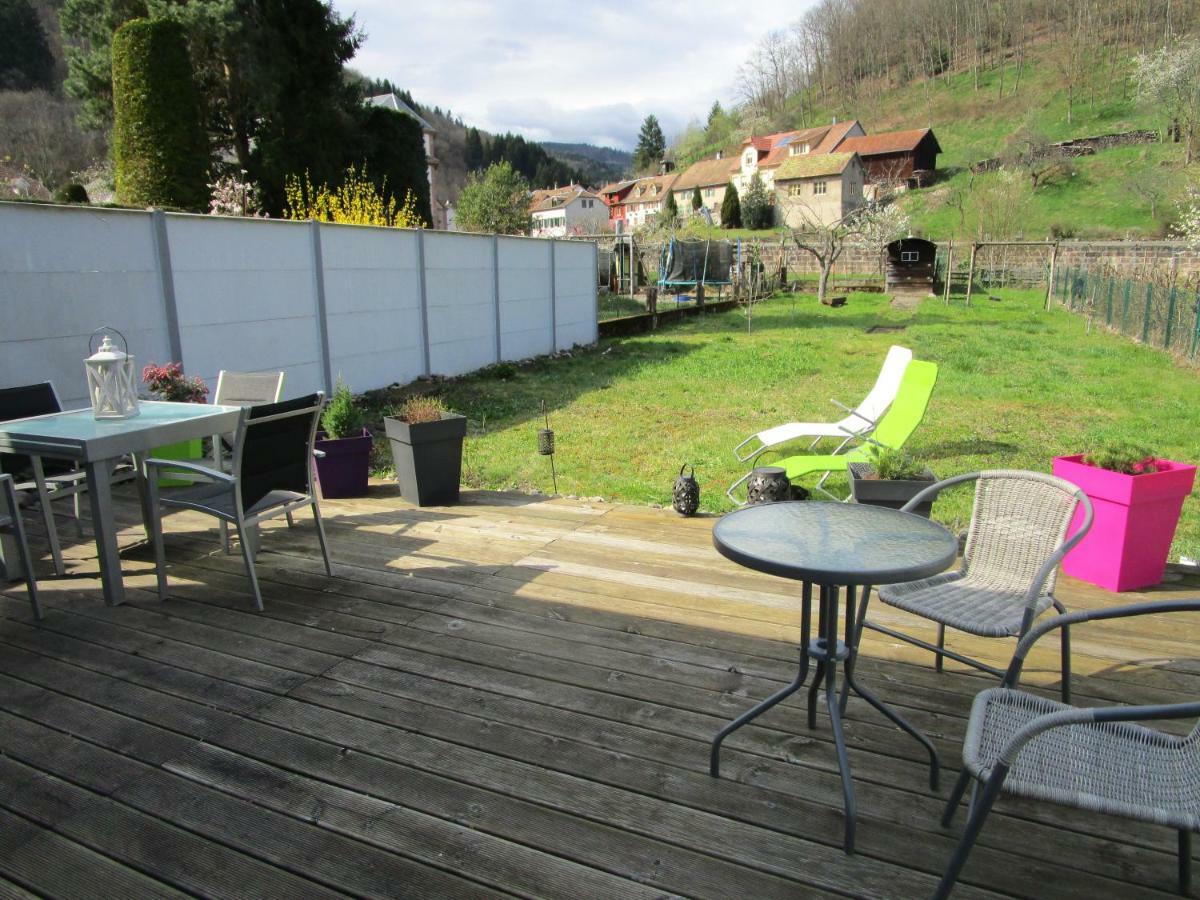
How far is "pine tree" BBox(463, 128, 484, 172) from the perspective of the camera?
88.9 meters

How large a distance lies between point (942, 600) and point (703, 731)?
2.90 feet

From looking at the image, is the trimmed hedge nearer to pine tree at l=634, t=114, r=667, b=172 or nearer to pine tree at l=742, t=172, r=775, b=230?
pine tree at l=742, t=172, r=775, b=230

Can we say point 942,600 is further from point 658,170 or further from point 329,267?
point 658,170

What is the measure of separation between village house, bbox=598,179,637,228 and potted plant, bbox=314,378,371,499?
3129 inches

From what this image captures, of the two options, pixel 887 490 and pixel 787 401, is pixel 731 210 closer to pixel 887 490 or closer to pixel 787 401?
pixel 787 401

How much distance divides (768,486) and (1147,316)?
11.5m

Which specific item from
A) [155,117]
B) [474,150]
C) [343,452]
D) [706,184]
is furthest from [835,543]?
[474,150]

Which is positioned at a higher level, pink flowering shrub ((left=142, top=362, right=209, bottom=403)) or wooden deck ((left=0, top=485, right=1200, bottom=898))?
pink flowering shrub ((left=142, top=362, right=209, bottom=403))

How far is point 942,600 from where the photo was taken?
7.91 feet

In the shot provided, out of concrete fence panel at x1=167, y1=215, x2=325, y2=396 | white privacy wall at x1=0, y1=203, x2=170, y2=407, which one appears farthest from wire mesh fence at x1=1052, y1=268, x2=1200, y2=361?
white privacy wall at x1=0, y1=203, x2=170, y2=407

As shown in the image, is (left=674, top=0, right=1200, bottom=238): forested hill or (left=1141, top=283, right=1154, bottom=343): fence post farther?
(left=674, top=0, right=1200, bottom=238): forested hill

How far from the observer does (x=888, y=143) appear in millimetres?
54344

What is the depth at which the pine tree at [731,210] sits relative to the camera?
180 feet

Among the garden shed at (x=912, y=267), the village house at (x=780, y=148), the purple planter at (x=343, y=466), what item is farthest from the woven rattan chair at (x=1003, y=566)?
the village house at (x=780, y=148)
